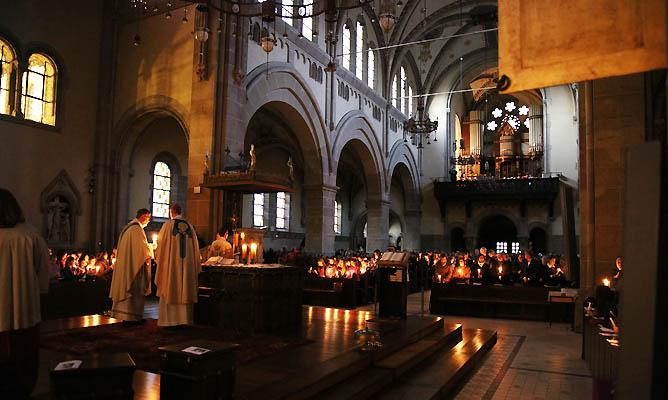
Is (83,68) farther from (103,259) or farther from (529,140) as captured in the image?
(529,140)

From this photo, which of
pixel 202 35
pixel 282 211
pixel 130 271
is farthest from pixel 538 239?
pixel 130 271

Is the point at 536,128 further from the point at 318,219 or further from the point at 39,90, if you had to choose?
the point at 39,90

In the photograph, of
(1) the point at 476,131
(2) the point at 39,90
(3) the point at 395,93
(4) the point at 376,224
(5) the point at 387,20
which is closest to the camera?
(5) the point at 387,20

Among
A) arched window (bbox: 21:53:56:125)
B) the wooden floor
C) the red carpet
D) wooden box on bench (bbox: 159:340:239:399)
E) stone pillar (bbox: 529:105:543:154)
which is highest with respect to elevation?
stone pillar (bbox: 529:105:543:154)

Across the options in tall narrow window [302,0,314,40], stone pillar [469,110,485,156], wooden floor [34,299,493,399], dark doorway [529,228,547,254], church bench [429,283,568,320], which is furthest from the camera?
stone pillar [469,110,485,156]

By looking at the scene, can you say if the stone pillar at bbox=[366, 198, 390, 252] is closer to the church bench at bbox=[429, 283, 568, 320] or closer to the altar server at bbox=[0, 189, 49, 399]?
the church bench at bbox=[429, 283, 568, 320]

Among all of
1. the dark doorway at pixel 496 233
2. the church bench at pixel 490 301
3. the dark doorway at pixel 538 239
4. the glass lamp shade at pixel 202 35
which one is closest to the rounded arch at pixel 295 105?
the glass lamp shade at pixel 202 35

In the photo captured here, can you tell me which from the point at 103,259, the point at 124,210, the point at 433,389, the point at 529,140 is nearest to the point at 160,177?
the point at 124,210

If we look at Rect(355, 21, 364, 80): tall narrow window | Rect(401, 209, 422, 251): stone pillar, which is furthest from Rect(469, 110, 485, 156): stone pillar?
Rect(355, 21, 364, 80): tall narrow window

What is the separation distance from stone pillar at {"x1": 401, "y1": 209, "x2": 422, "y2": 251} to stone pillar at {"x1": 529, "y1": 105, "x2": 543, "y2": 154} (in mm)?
7664

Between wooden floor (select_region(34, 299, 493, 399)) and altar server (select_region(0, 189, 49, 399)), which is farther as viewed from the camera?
wooden floor (select_region(34, 299, 493, 399))

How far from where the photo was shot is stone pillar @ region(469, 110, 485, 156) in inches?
1307

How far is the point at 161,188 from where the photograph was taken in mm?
17359

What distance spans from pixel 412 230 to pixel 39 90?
20.4m
